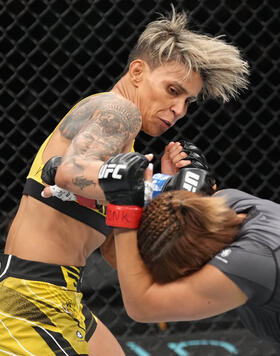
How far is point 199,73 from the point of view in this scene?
186 cm

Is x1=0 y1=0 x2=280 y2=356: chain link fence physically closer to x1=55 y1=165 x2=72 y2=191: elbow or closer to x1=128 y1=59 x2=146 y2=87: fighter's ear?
x1=128 y1=59 x2=146 y2=87: fighter's ear

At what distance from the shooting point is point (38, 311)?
159cm

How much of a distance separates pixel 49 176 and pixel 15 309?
40 centimetres

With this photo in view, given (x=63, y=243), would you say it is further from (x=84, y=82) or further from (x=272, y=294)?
(x=84, y=82)

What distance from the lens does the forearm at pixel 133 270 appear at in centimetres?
131

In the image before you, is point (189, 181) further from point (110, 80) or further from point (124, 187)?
point (110, 80)

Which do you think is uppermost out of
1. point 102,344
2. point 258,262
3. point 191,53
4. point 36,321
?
point 191,53

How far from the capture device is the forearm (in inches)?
51.5

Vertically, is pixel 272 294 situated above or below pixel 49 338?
above

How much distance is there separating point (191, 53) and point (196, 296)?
0.83 metres

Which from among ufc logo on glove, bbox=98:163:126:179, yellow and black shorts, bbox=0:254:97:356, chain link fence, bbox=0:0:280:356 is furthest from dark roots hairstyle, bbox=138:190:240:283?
chain link fence, bbox=0:0:280:356

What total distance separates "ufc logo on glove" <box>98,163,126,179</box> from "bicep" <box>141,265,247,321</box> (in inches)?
10.3

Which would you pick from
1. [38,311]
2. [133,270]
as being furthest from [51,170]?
[38,311]

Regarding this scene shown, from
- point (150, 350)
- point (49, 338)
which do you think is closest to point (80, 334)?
point (49, 338)
